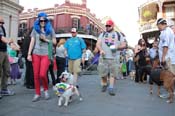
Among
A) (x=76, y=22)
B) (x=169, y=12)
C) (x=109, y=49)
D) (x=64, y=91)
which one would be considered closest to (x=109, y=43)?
(x=109, y=49)

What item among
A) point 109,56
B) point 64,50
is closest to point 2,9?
point 64,50

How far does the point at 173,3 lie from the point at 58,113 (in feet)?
117

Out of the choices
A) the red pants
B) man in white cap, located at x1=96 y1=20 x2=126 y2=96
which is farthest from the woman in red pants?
man in white cap, located at x1=96 y1=20 x2=126 y2=96

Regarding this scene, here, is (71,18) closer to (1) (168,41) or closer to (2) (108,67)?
(2) (108,67)

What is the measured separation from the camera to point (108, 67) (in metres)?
8.80

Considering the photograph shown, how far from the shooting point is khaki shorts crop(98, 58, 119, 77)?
8.75 metres

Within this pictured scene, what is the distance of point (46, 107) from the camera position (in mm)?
6867

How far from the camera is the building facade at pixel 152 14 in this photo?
3884 centimetres

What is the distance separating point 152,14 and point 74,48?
109 feet

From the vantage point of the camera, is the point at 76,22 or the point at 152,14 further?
the point at 76,22

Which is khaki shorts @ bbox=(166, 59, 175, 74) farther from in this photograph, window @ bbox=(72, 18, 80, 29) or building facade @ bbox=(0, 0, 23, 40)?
window @ bbox=(72, 18, 80, 29)

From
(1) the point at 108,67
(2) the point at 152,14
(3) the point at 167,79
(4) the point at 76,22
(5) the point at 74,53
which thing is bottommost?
(3) the point at 167,79

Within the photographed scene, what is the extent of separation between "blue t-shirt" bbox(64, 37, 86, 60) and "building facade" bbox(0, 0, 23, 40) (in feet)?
57.6

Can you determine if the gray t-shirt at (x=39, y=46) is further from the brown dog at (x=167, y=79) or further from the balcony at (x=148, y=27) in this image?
the balcony at (x=148, y=27)
